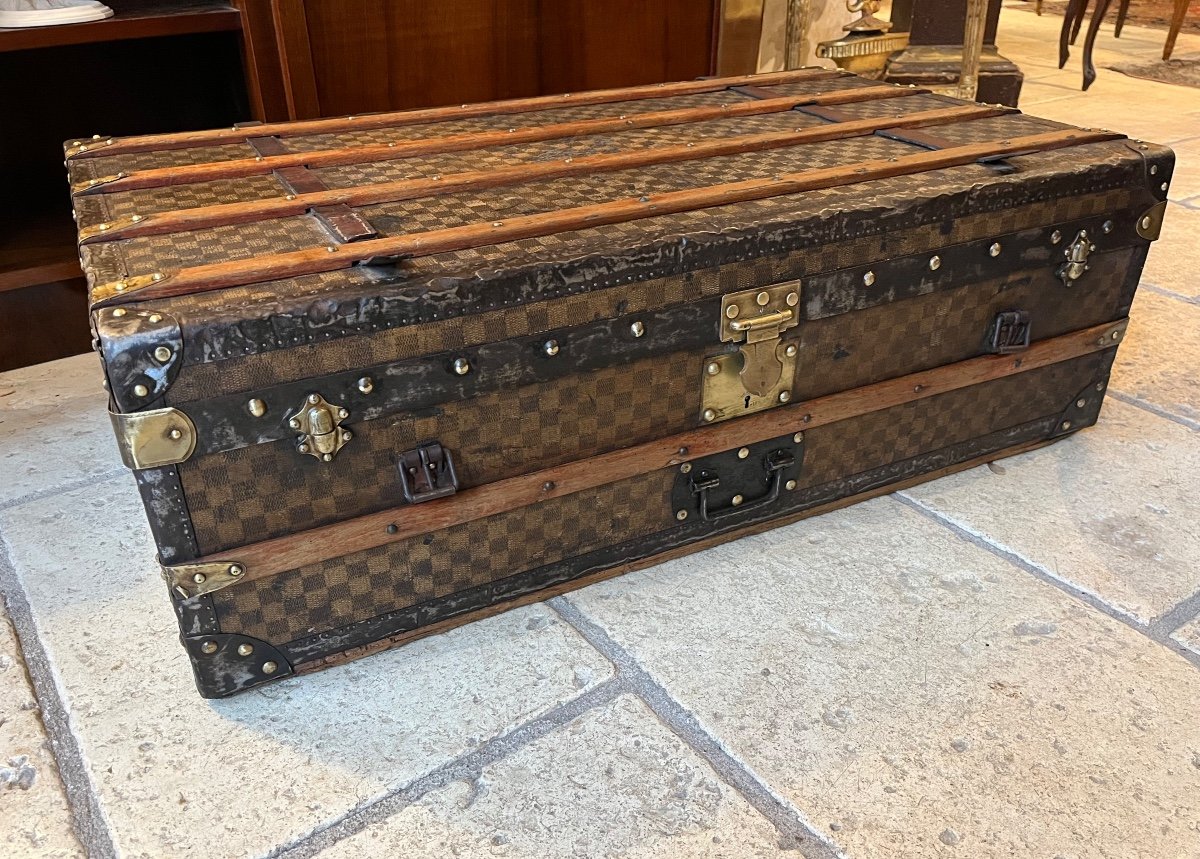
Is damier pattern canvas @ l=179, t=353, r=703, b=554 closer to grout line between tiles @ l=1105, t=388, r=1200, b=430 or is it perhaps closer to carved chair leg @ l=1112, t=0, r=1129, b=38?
grout line between tiles @ l=1105, t=388, r=1200, b=430

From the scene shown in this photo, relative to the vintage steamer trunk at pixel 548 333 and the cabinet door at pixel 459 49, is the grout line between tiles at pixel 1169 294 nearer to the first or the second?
the vintage steamer trunk at pixel 548 333

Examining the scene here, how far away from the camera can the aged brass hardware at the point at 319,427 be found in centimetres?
113

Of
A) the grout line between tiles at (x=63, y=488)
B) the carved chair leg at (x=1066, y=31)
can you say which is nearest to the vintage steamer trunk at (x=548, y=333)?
the grout line between tiles at (x=63, y=488)

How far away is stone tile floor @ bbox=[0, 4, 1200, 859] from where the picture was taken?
1088 mm

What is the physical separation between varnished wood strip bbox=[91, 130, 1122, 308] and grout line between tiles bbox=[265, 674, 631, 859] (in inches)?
22.9

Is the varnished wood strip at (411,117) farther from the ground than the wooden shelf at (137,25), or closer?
closer

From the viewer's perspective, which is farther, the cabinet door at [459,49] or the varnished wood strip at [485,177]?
the cabinet door at [459,49]

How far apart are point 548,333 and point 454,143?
570mm

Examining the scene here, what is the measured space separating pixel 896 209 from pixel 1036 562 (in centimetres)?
57

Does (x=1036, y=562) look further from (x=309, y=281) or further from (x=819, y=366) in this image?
(x=309, y=281)

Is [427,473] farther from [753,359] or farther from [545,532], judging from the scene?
[753,359]

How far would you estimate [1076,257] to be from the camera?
5.16 ft

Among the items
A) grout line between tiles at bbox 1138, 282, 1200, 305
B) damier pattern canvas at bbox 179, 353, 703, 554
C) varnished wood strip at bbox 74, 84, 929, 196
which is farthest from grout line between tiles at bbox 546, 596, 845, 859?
grout line between tiles at bbox 1138, 282, 1200, 305

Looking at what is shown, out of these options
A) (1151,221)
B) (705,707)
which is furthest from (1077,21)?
(705,707)
